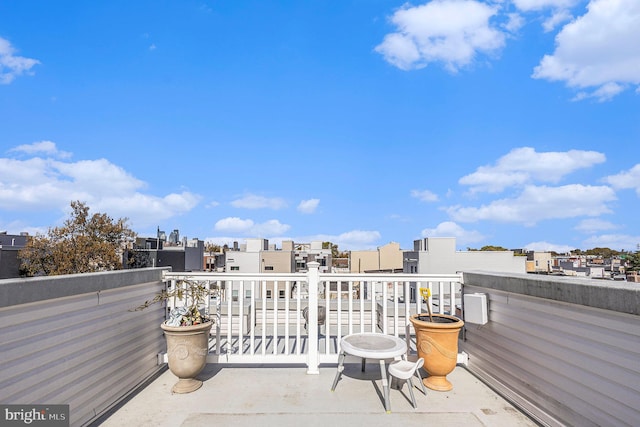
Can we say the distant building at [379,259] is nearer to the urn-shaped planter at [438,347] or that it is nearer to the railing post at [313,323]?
the railing post at [313,323]

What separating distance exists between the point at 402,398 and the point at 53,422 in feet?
8.32

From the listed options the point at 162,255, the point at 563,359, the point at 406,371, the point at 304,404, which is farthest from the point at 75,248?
the point at 563,359

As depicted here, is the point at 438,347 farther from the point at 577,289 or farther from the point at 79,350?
the point at 79,350

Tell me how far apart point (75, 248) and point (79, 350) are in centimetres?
2163

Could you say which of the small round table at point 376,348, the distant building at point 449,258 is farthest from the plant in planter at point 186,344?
the distant building at point 449,258

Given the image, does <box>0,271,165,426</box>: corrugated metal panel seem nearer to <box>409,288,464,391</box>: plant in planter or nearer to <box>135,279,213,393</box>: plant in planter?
<box>135,279,213,393</box>: plant in planter

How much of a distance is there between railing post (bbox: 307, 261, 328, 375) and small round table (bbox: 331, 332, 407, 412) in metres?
0.40

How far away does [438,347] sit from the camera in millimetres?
2912

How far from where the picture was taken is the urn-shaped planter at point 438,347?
2896mm

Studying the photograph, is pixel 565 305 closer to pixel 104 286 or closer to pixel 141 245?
pixel 104 286

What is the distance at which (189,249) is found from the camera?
3077 cm

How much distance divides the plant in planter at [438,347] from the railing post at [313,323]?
102 centimetres

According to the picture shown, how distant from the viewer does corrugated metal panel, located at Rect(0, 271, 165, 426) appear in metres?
1.86

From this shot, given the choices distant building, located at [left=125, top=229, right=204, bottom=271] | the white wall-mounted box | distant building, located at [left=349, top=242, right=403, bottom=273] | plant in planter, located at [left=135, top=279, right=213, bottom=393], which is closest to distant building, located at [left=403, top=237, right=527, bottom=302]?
distant building, located at [left=349, top=242, right=403, bottom=273]
